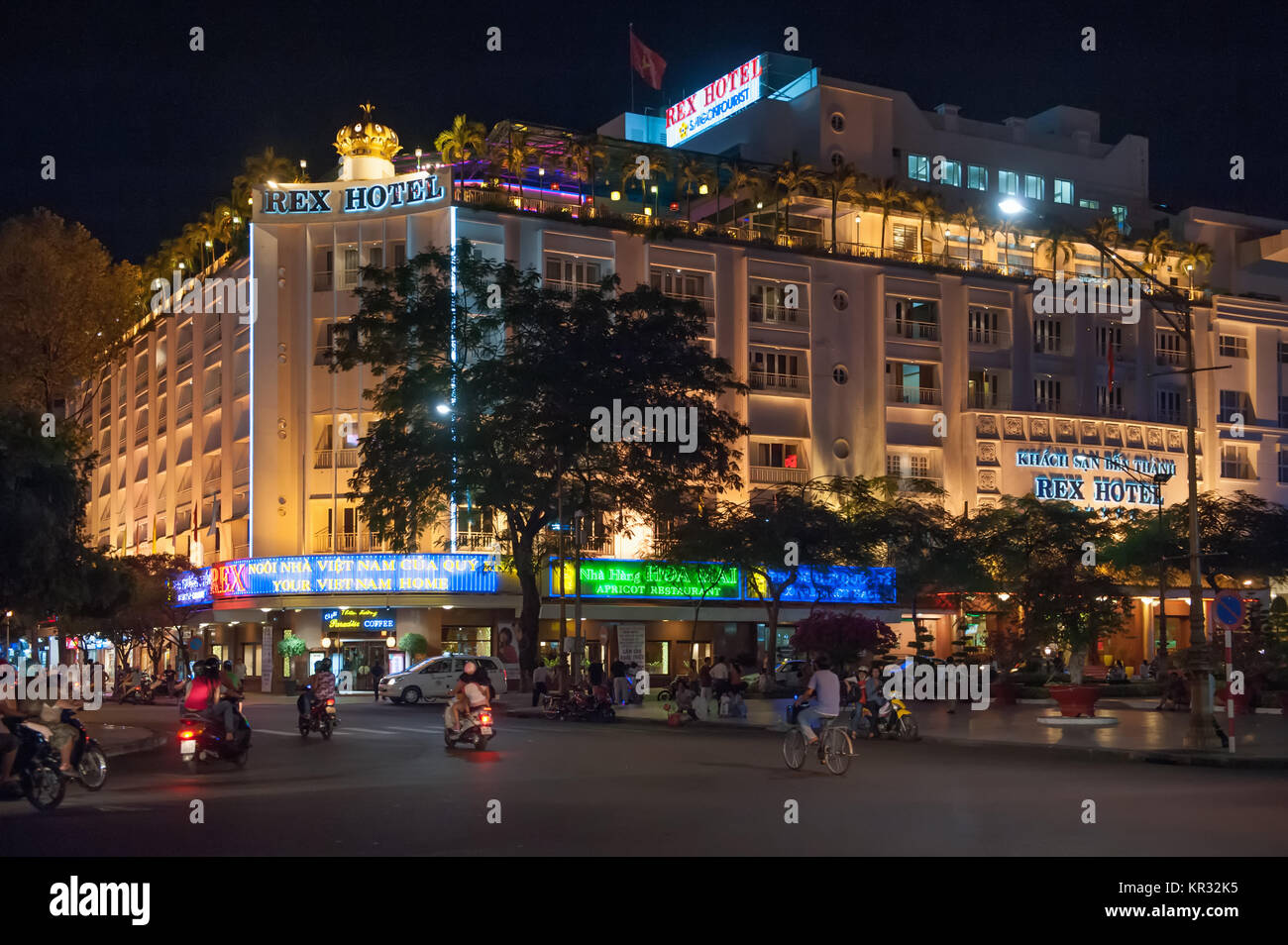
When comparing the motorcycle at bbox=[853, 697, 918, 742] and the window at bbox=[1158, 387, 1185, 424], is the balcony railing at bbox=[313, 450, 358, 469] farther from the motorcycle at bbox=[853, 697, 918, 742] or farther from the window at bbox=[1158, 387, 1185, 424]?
the window at bbox=[1158, 387, 1185, 424]

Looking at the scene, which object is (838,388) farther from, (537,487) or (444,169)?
(537,487)

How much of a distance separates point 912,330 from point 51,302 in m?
42.0

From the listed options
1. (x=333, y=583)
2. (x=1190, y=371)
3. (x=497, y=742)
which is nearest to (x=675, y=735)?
(x=497, y=742)

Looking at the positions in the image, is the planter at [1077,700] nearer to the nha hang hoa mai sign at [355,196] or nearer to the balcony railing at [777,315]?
the nha hang hoa mai sign at [355,196]

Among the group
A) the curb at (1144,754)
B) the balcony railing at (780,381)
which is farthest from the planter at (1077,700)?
the balcony railing at (780,381)

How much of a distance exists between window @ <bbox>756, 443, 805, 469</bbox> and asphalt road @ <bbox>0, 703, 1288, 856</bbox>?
46.8 meters

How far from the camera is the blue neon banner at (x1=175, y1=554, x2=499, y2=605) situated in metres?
62.9

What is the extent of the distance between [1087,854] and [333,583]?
5399 cm

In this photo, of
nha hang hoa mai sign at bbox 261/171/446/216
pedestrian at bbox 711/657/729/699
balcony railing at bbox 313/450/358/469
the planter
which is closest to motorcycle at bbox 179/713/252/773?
pedestrian at bbox 711/657/729/699

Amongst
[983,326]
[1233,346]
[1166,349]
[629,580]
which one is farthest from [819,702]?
[1233,346]

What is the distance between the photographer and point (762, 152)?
269 feet

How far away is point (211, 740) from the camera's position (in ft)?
72.2

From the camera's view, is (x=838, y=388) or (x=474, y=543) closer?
(x=474, y=543)

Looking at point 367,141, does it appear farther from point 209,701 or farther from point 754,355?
point 209,701
